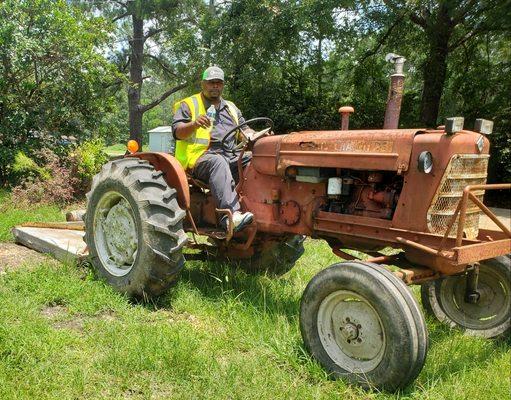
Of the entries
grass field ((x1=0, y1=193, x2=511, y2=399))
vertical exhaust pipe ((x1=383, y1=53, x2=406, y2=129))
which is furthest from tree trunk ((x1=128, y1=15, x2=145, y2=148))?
vertical exhaust pipe ((x1=383, y1=53, x2=406, y2=129))

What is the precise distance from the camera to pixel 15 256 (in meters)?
4.85

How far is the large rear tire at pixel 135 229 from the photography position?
150 inches

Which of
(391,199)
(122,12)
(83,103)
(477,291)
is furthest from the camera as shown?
(122,12)

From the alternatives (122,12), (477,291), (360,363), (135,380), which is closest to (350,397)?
(360,363)

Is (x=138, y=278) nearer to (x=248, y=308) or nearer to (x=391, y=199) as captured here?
(x=248, y=308)

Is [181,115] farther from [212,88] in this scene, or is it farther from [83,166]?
[83,166]

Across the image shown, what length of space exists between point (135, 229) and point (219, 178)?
809mm

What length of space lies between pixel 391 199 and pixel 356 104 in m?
12.1

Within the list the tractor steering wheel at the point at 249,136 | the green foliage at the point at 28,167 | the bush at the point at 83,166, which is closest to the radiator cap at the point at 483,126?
the tractor steering wheel at the point at 249,136

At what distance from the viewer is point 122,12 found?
65.6 ft

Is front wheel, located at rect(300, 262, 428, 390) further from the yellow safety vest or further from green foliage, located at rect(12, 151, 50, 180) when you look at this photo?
green foliage, located at rect(12, 151, 50, 180)

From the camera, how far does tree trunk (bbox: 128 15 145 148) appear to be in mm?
19516

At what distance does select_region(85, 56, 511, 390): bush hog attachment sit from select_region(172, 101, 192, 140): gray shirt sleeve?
281 mm

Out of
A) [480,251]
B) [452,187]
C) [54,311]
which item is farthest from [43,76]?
[480,251]
